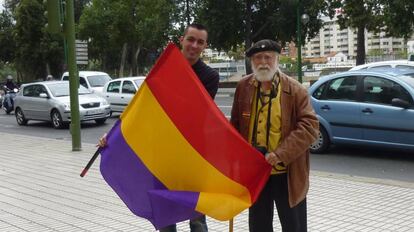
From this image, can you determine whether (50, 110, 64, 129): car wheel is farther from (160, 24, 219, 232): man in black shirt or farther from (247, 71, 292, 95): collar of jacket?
(247, 71, 292, 95): collar of jacket

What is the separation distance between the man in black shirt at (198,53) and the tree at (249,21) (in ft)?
118

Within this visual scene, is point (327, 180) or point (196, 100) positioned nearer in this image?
point (196, 100)

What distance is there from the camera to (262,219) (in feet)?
13.3

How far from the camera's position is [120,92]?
2077 centimetres

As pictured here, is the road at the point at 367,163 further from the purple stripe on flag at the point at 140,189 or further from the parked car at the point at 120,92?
the parked car at the point at 120,92

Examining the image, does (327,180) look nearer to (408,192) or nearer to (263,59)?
(408,192)

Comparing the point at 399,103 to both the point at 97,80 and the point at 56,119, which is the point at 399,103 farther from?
the point at 97,80

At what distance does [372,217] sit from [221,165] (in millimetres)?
2812

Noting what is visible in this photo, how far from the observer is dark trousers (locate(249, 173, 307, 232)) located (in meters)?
3.88

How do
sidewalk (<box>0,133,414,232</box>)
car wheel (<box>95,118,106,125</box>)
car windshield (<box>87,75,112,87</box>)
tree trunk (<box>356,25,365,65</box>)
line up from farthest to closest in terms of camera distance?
tree trunk (<box>356,25,365,65</box>) → car windshield (<box>87,75,112,87</box>) → car wheel (<box>95,118,106,125</box>) → sidewalk (<box>0,133,414,232</box>)

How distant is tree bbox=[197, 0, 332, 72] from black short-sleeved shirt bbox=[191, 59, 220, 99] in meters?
36.0

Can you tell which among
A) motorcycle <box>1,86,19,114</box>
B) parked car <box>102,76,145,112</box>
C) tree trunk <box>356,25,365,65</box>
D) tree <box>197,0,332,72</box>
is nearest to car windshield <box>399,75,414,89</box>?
parked car <box>102,76,145,112</box>

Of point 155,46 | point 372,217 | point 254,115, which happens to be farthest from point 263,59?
point 155,46

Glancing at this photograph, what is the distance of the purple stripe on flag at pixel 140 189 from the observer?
3.75 meters
